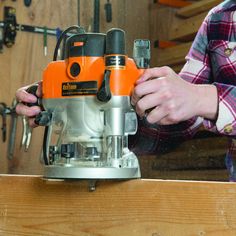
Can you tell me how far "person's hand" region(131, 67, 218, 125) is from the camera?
88 cm

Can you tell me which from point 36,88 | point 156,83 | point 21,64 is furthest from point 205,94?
point 21,64

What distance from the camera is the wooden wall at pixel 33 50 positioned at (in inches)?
85.3

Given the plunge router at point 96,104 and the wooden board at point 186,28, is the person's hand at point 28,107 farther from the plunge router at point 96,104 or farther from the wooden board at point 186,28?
the wooden board at point 186,28

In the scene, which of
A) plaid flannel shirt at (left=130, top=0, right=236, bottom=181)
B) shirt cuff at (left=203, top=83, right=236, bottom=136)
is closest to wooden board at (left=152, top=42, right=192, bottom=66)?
plaid flannel shirt at (left=130, top=0, right=236, bottom=181)

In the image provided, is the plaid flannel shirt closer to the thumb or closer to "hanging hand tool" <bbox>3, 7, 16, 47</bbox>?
the thumb

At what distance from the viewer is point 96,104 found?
93cm

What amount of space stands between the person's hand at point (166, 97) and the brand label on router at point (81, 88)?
7cm

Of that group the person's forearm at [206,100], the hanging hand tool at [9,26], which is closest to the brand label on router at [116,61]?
the person's forearm at [206,100]

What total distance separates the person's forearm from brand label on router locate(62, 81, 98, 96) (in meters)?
0.18

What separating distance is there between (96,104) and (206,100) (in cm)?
20

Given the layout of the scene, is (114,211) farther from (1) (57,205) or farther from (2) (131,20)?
(2) (131,20)

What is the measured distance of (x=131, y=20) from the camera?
2.40 meters

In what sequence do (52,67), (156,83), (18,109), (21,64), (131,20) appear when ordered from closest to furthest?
(156,83) < (52,67) < (18,109) < (21,64) < (131,20)

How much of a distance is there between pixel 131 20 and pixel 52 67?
1464mm
